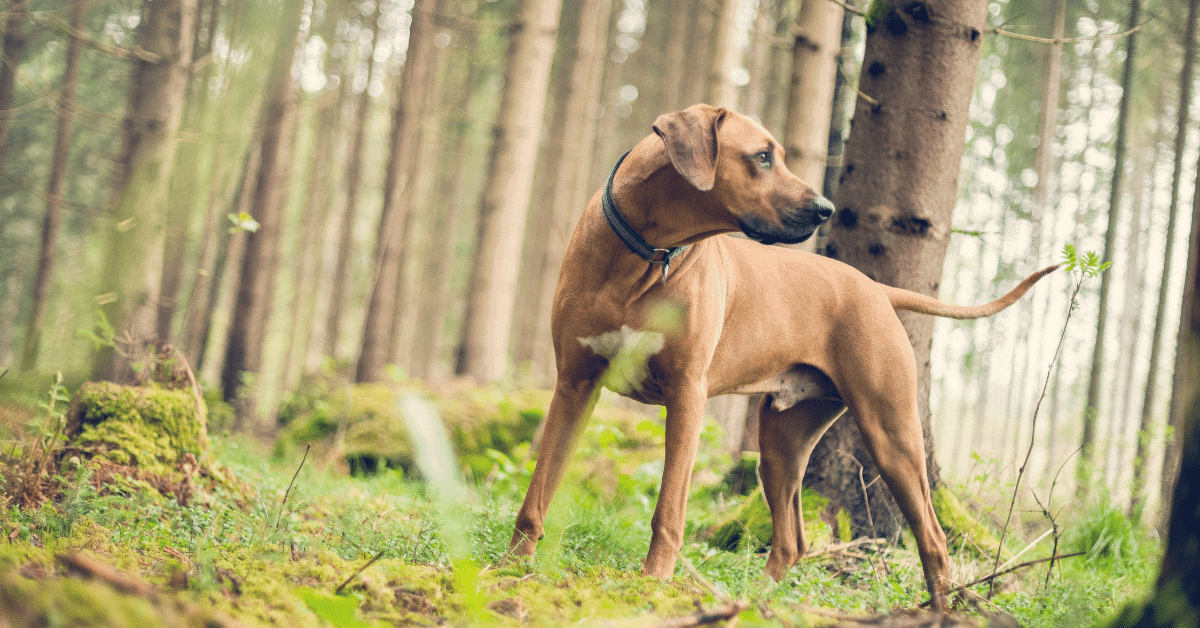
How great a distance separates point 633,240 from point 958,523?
9.38ft

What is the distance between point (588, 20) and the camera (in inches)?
479

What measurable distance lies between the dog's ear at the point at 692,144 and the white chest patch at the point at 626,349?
0.65m

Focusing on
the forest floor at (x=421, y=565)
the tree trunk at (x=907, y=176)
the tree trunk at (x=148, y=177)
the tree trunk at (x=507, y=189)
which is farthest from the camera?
the tree trunk at (x=507, y=189)

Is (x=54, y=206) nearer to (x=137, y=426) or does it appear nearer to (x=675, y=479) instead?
(x=137, y=426)

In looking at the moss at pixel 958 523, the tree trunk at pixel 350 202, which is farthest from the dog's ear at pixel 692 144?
the tree trunk at pixel 350 202

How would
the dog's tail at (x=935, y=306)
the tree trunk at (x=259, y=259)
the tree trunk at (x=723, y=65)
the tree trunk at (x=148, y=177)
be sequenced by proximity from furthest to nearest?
the tree trunk at (x=259, y=259) < the tree trunk at (x=723, y=65) < the tree trunk at (x=148, y=177) < the dog's tail at (x=935, y=306)

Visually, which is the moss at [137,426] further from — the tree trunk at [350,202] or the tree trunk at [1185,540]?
the tree trunk at [350,202]

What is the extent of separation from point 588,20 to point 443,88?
10.1 metres

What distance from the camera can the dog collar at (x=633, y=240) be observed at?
9.66 ft

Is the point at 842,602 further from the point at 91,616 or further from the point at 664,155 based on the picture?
the point at 91,616

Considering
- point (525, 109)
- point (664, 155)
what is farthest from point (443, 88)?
point (664, 155)

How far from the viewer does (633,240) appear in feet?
9.65

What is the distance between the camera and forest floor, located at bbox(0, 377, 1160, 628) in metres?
1.62

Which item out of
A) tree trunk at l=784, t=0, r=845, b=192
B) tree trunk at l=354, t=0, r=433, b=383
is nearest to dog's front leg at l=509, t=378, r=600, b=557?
tree trunk at l=784, t=0, r=845, b=192
